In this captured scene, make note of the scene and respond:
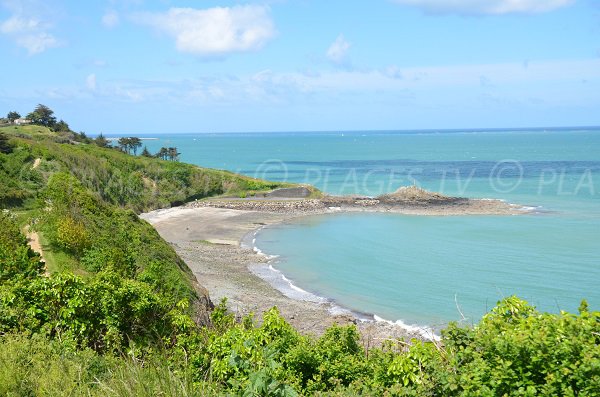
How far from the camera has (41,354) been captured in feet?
25.5

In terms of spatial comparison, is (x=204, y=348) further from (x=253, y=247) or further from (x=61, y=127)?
(x=61, y=127)

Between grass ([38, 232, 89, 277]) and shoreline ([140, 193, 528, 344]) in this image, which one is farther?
shoreline ([140, 193, 528, 344])

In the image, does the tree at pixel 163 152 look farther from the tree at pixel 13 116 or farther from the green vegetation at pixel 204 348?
the green vegetation at pixel 204 348

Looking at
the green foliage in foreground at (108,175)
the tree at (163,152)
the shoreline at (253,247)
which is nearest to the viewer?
the shoreline at (253,247)

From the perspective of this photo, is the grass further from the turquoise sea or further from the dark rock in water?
the dark rock in water

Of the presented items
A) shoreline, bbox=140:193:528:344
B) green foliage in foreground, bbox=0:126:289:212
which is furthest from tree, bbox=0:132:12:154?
shoreline, bbox=140:193:528:344

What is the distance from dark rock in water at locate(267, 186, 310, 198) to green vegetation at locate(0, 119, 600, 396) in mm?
49020

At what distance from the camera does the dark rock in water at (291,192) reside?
69188 millimetres

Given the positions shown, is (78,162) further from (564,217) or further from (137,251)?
(564,217)

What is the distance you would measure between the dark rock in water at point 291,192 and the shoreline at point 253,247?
3.32m

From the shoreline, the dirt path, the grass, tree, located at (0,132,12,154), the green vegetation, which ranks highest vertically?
tree, located at (0,132,12,154)

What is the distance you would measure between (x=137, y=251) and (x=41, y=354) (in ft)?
49.3

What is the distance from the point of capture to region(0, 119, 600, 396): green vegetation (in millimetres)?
6645

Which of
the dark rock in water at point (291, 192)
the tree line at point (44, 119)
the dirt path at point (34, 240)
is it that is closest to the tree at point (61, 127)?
the tree line at point (44, 119)
